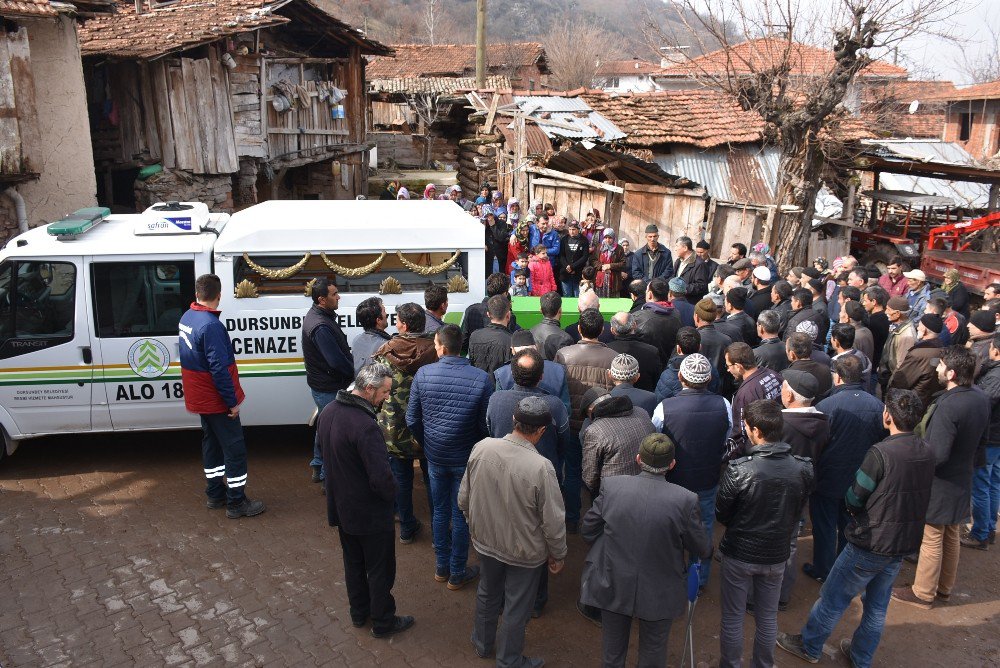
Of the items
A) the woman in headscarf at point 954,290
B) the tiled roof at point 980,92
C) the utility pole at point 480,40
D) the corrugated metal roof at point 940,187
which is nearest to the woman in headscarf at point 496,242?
the woman in headscarf at point 954,290

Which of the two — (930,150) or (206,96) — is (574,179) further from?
(930,150)

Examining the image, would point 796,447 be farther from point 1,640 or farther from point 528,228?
point 528,228

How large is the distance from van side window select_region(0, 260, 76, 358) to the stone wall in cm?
817

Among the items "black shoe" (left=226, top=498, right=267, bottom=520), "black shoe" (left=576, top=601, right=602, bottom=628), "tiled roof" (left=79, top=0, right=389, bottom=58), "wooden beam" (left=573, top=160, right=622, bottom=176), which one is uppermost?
"tiled roof" (left=79, top=0, right=389, bottom=58)

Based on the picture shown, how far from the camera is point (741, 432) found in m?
5.25

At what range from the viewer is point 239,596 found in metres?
5.11

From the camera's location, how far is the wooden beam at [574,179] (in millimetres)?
12070

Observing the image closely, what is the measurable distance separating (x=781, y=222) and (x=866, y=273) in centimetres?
327

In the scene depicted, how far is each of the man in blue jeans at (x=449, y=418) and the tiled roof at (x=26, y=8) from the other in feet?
28.1

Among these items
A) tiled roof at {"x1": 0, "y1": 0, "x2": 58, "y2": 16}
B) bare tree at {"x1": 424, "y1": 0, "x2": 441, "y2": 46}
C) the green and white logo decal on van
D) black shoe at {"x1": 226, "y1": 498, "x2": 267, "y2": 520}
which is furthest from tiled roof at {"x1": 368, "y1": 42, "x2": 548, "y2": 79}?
black shoe at {"x1": 226, "y1": 498, "x2": 267, "y2": 520}

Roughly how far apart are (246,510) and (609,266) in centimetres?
610

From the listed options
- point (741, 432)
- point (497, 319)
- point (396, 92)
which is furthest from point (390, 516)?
point (396, 92)

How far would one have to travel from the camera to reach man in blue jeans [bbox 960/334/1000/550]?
5.73 m

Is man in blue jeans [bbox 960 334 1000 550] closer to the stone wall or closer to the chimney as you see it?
the chimney
